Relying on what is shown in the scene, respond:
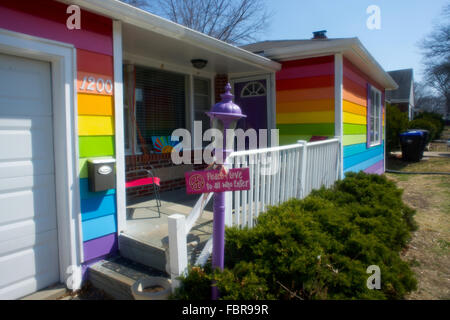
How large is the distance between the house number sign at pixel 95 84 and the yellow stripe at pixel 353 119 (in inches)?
168

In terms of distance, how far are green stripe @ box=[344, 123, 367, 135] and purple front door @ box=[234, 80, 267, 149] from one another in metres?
1.50

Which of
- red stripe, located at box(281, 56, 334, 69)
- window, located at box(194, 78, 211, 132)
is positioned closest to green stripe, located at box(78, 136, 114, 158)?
window, located at box(194, 78, 211, 132)

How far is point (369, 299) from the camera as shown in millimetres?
2350

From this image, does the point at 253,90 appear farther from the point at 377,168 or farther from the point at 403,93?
the point at 403,93

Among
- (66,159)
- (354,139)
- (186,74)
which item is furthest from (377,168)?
(66,159)

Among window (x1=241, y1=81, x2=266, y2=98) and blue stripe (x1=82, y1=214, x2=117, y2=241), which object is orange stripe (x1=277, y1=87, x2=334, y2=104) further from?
blue stripe (x1=82, y1=214, x2=117, y2=241)

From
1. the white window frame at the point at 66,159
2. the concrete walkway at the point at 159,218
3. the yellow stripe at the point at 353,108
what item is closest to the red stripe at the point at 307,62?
the yellow stripe at the point at 353,108

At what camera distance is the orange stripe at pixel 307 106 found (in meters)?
5.57

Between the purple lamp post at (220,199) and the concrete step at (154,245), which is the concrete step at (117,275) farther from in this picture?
the purple lamp post at (220,199)

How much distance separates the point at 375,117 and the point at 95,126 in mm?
7937

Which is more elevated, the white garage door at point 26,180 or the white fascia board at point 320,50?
the white fascia board at point 320,50

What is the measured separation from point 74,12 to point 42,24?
320 millimetres

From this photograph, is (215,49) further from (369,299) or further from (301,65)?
(369,299)

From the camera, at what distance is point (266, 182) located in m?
3.46
